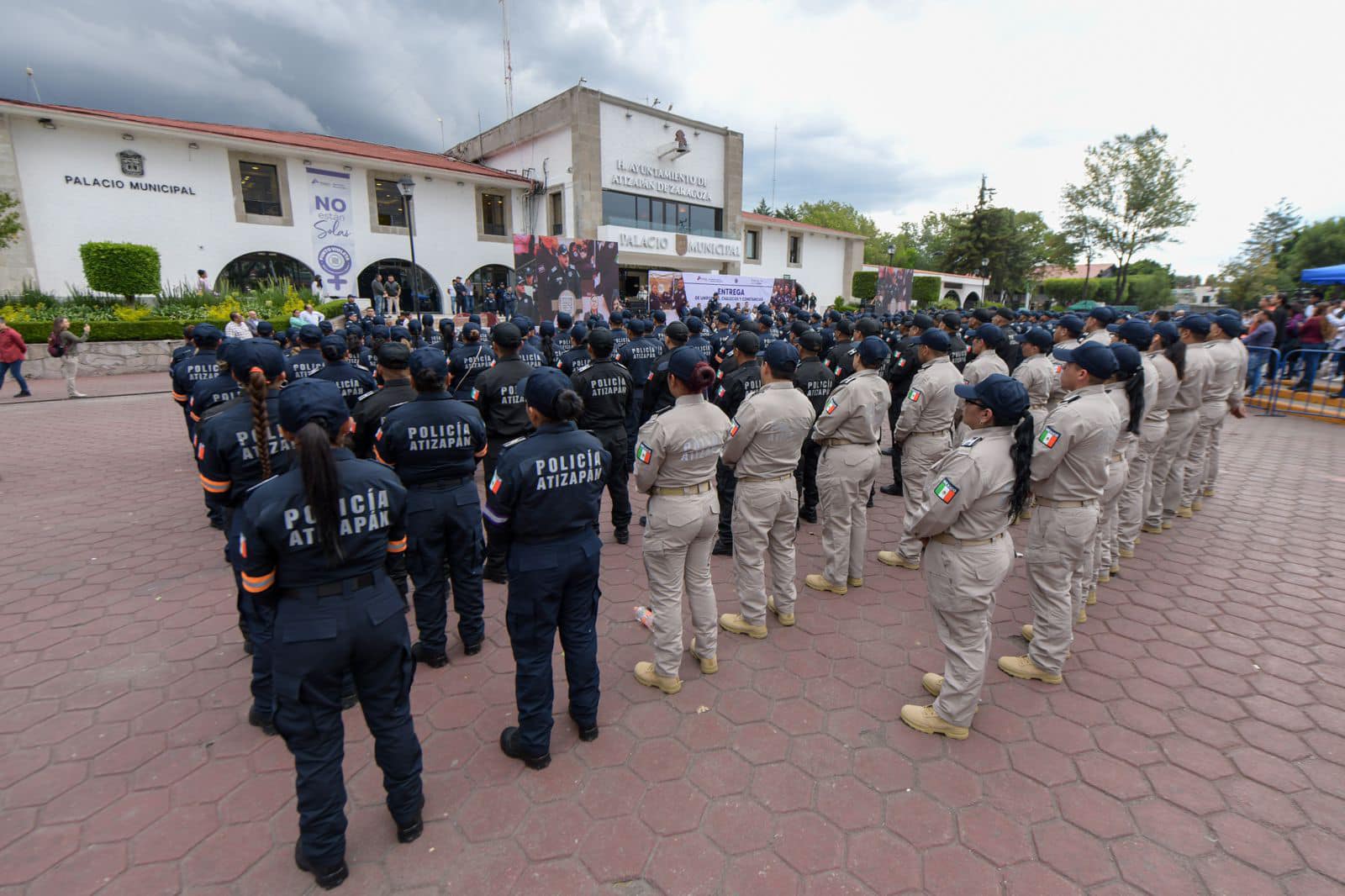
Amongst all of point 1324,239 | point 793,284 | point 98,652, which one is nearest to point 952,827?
point 98,652

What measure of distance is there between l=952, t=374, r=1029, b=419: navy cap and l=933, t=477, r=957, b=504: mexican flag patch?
1.53 feet

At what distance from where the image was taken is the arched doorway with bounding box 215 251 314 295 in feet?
70.4

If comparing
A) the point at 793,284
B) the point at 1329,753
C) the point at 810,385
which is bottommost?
the point at 1329,753

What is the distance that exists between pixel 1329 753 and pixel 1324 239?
1899 inches

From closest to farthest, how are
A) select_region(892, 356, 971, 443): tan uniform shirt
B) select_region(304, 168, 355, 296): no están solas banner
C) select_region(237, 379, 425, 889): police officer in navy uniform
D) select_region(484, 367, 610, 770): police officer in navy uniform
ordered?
select_region(237, 379, 425, 889): police officer in navy uniform → select_region(484, 367, 610, 770): police officer in navy uniform → select_region(892, 356, 971, 443): tan uniform shirt → select_region(304, 168, 355, 296): no están solas banner

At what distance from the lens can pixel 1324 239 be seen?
34344 mm

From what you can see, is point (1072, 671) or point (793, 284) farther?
point (793, 284)

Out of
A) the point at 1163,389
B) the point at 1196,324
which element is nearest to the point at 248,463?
the point at 1163,389

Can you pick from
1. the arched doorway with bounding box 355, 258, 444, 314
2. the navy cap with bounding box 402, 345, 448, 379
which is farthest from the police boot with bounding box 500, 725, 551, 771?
the arched doorway with bounding box 355, 258, 444, 314

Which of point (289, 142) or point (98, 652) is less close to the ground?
point (289, 142)

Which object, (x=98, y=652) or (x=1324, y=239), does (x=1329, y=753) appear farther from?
(x=1324, y=239)

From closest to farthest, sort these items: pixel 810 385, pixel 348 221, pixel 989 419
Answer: pixel 989 419 → pixel 810 385 → pixel 348 221

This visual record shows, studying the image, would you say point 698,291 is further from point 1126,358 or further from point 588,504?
point 588,504

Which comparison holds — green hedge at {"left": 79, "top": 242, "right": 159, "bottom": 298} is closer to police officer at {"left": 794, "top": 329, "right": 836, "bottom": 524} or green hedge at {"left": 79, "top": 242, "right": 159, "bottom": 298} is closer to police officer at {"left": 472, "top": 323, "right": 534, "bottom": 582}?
police officer at {"left": 472, "top": 323, "right": 534, "bottom": 582}
